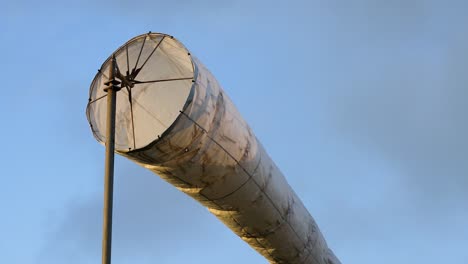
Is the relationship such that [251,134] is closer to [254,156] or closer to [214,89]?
[254,156]

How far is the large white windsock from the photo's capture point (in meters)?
8.52

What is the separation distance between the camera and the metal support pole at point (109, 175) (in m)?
8.06

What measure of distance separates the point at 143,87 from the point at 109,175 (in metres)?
1.80

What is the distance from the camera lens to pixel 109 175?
27.1 feet

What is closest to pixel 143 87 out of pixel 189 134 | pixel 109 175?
pixel 189 134

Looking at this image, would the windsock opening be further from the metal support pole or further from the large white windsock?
the metal support pole

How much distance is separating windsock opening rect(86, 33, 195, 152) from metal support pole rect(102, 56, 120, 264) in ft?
1.28

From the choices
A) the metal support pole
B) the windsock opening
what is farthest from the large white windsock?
the metal support pole

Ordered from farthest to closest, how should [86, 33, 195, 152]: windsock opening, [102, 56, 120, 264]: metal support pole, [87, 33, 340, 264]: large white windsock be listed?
[86, 33, 195, 152]: windsock opening
[87, 33, 340, 264]: large white windsock
[102, 56, 120, 264]: metal support pole

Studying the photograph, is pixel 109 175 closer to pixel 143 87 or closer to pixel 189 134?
pixel 189 134

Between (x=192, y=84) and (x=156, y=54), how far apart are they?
48.1 inches

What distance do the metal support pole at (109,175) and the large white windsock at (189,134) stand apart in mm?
357

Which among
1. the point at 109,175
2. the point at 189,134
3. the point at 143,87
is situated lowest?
the point at 109,175

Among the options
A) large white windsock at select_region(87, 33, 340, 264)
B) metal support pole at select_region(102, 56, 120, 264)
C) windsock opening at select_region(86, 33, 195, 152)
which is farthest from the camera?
windsock opening at select_region(86, 33, 195, 152)
